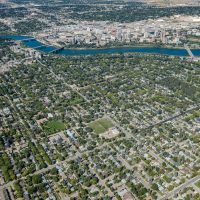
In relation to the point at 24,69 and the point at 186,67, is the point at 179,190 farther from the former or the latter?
the point at 24,69

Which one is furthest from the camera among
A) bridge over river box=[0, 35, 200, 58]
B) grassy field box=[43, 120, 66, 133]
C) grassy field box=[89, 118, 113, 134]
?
bridge over river box=[0, 35, 200, 58]

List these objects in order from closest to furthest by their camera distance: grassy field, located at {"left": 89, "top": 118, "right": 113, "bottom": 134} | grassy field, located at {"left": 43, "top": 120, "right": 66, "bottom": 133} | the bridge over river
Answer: grassy field, located at {"left": 89, "top": 118, "right": 113, "bottom": 134}, grassy field, located at {"left": 43, "top": 120, "right": 66, "bottom": 133}, the bridge over river

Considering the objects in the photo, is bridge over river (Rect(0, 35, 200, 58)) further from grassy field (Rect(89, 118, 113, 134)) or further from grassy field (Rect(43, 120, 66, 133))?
grassy field (Rect(43, 120, 66, 133))

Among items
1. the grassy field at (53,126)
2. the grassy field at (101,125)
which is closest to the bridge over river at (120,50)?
the grassy field at (101,125)

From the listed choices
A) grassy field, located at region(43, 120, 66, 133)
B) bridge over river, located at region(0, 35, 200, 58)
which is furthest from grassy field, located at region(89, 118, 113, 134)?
bridge over river, located at region(0, 35, 200, 58)

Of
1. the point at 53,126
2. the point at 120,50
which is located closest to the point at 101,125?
the point at 53,126

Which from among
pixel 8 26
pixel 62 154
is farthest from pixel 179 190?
pixel 8 26

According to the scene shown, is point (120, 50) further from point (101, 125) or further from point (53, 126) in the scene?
point (53, 126)
